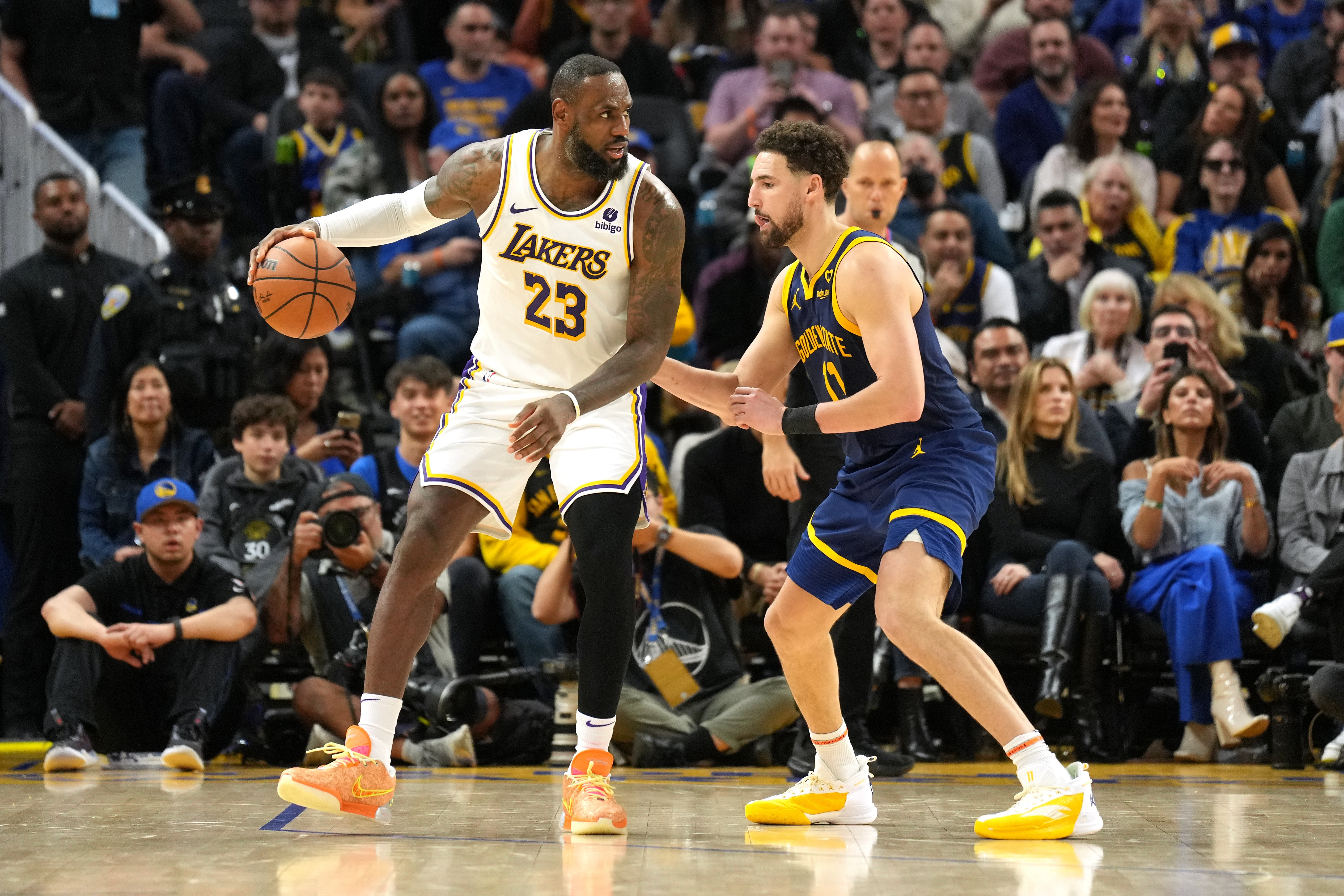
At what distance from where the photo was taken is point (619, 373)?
4363 millimetres

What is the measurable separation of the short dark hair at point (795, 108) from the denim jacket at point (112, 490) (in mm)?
3985

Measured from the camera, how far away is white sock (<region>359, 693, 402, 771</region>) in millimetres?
4242

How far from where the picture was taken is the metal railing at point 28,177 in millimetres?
9094

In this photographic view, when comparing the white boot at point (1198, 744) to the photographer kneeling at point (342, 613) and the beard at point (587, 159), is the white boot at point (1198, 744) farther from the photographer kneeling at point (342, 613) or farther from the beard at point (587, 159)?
the beard at point (587, 159)

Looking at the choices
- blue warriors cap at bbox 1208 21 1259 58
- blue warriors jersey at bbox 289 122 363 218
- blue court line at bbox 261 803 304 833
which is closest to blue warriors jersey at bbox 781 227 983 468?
blue court line at bbox 261 803 304 833

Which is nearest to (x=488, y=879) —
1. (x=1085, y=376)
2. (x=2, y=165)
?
(x=1085, y=376)

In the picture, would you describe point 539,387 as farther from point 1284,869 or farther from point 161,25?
point 161,25

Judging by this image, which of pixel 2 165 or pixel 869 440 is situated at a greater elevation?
pixel 2 165

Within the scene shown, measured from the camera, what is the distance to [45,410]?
801 cm

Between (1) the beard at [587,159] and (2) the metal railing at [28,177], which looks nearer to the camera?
(1) the beard at [587,159]

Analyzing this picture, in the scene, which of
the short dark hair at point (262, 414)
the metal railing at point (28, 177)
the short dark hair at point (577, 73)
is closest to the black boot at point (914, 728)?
the short dark hair at point (262, 414)

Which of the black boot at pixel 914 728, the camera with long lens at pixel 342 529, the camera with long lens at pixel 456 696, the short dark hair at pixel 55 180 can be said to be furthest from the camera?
the short dark hair at pixel 55 180

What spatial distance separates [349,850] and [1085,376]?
5.34 metres

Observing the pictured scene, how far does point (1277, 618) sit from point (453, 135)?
19.7 ft
